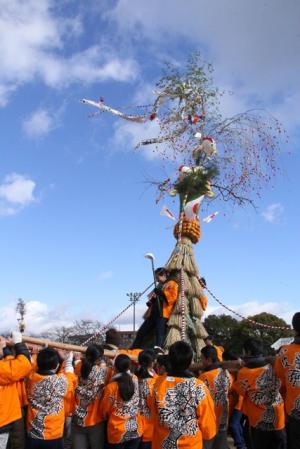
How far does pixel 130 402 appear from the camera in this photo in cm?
475

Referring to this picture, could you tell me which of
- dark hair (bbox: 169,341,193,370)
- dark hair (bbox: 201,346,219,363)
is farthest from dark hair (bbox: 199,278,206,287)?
dark hair (bbox: 169,341,193,370)

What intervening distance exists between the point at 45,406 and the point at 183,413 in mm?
1653

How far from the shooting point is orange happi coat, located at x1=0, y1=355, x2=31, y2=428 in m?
4.55

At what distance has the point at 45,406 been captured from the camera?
4531mm

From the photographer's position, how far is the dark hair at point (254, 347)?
452cm

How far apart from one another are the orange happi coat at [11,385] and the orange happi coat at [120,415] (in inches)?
33.0

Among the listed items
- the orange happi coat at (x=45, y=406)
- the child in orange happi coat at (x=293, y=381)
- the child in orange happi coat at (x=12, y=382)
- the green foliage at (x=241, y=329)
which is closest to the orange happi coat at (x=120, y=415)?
the orange happi coat at (x=45, y=406)

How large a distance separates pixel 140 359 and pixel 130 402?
0.48 m

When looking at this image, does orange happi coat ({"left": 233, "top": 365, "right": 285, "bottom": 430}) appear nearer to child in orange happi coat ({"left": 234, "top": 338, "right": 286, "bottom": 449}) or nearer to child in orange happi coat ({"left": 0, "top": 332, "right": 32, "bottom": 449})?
child in orange happi coat ({"left": 234, "top": 338, "right": 286, "bottom": 449})

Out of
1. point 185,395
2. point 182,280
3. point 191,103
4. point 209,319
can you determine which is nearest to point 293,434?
point 185,395

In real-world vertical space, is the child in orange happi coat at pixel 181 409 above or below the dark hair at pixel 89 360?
below

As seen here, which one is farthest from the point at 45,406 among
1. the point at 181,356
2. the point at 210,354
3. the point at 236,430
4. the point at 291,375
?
the point at 236,430

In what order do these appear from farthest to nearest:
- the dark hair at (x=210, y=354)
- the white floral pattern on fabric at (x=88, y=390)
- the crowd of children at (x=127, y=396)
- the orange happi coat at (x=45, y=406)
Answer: the dark hair at (x=210, y=354) < the white floral pattern on fabric at (x=88, y=390) < the orange happi coat at (x=45, y=406) < the crowd of children at (x=127, y=396)

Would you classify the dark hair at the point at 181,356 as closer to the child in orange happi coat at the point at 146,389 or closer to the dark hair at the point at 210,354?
the child in orange happi coat at the point at 146,389
